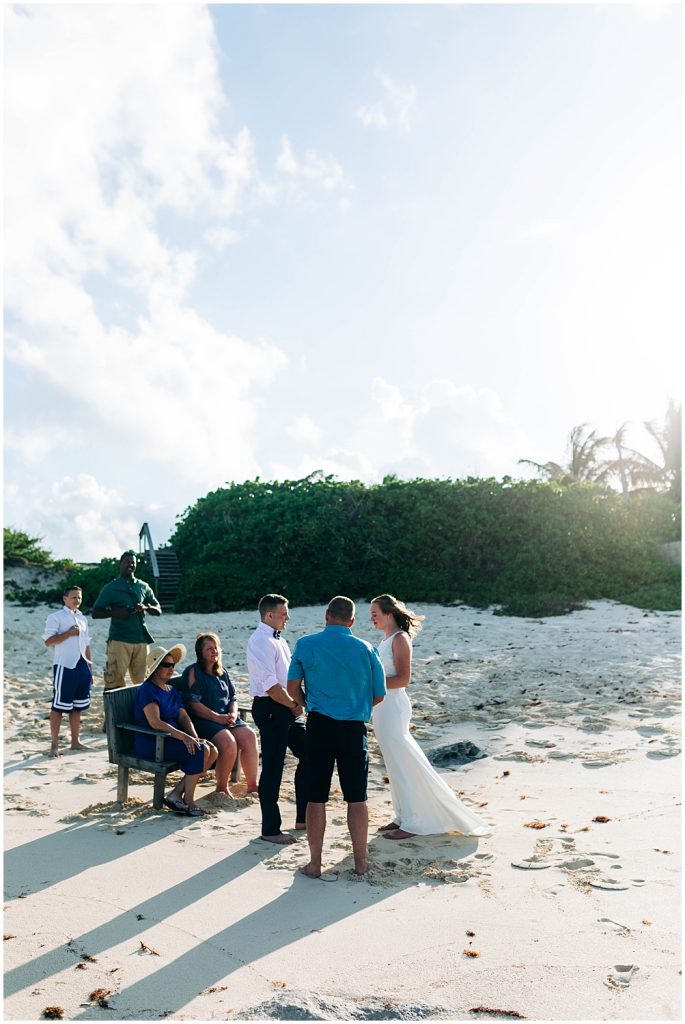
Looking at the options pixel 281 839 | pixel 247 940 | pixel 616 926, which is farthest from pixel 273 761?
pixel 616 926

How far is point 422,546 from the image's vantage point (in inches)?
778

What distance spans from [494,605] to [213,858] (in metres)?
13.3

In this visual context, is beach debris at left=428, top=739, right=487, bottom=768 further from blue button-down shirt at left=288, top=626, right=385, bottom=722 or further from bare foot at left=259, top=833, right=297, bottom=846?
blue button-down shirt at left=288, top=626, right=385, bottom=722

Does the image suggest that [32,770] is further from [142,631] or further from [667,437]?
[667,437]

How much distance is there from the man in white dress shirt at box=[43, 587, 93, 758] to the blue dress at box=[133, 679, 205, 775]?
192 centimetres

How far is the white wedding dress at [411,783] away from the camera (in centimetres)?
579

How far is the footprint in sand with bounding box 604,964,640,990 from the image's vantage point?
367 centimetres

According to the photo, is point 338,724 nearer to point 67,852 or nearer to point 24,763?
point 67,852

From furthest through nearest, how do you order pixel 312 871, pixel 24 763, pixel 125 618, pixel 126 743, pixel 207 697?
pixel 125 618, pixel 24 763, pixel 207 697, pixel 126 743, pixel 312 871

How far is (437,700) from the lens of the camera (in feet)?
35.3

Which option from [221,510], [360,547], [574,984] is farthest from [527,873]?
[221,510]

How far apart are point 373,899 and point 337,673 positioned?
1303 mm

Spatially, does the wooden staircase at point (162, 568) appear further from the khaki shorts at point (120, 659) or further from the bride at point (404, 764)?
the bride at point (404, 764)

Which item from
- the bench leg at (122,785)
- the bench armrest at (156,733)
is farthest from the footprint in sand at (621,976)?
the bench leg at (122,785)
